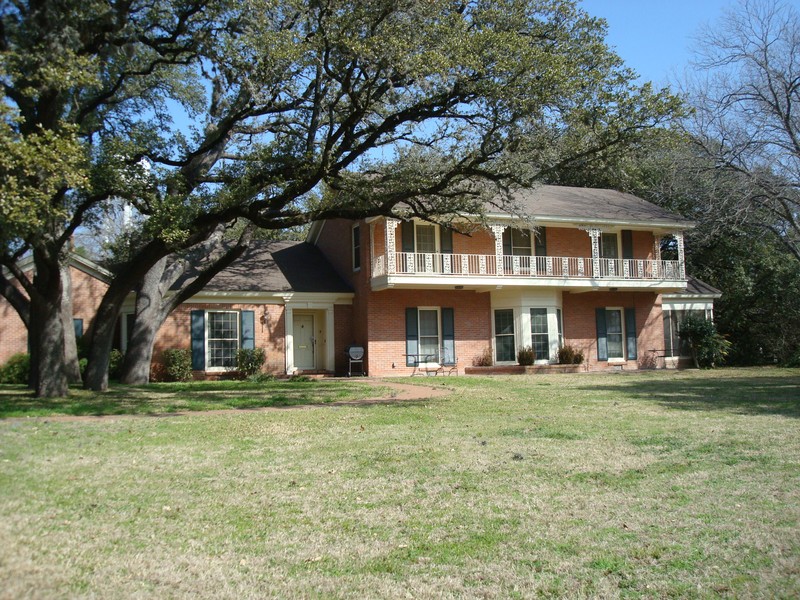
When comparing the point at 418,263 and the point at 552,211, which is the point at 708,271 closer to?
the point at 552,211

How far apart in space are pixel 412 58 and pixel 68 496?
30.7ft

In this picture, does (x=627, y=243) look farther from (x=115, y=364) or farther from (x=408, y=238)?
(x=115, y=364)

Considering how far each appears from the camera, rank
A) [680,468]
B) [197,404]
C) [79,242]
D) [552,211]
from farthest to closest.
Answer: [79,242], [552,211], [197,404], [680,468]

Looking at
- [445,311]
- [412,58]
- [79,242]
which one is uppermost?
[79,242]

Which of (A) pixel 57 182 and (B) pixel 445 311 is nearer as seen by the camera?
(A) pixel 57 182

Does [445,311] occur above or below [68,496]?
above

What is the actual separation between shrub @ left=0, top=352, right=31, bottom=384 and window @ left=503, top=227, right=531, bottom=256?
54.3 ft

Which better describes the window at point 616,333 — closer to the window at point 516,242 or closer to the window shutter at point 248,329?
the window at point 516,242

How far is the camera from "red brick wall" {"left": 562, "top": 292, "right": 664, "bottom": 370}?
2842cm

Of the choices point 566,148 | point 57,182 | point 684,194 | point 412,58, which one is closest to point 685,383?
point 566,148

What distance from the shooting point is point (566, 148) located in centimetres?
1518

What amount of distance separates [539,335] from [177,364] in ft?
41.9

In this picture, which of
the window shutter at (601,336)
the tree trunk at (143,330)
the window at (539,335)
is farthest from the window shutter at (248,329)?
the window shutter at (601,336)

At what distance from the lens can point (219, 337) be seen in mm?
24875
